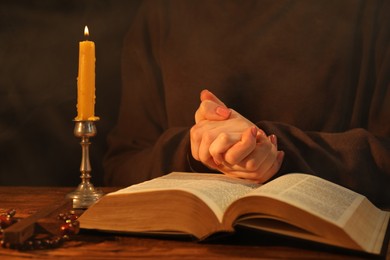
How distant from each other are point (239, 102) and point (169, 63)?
0.28 m

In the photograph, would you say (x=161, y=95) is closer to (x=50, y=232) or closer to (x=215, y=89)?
(x=215, y=89)

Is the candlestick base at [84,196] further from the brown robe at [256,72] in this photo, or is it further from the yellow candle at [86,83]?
the brown robe at [256,72]

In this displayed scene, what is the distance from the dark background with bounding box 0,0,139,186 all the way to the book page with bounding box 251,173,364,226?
4.71ft

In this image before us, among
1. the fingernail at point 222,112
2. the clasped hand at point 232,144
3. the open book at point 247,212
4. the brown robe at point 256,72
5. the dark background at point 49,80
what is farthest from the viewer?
the dark background at point 49,80

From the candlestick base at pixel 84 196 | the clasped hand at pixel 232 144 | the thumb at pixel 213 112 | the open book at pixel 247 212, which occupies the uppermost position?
the thumb at pixel 213 112

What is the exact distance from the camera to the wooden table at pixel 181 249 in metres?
1.01

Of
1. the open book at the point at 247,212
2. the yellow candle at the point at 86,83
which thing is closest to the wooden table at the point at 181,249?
the open book at the point at 247,212

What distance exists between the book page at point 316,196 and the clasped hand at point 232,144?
13 centimetres

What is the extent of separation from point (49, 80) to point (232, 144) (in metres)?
1.41

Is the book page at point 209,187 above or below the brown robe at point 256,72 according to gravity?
below

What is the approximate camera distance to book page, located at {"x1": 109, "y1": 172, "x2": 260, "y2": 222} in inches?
42.4

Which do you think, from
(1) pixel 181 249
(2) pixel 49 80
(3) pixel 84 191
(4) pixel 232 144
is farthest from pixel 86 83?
(2) pixel 49 80

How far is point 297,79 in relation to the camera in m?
1.99

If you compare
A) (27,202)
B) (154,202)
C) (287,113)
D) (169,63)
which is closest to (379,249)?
(154,202)
